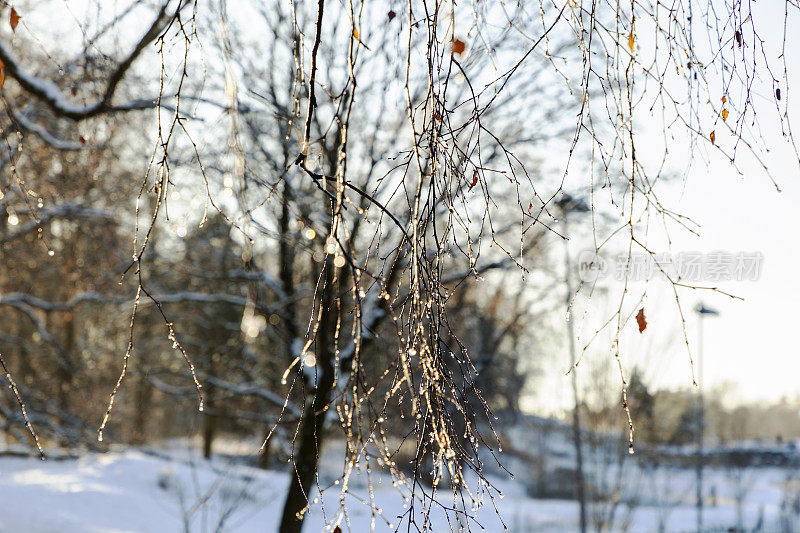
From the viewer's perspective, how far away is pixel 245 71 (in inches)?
269

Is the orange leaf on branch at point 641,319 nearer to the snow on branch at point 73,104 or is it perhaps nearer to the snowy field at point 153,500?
the snow on branch at point 73,104

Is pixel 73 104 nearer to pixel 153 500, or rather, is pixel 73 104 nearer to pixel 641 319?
pixel 641 319

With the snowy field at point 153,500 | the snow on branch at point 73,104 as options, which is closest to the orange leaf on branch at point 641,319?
the snow on branch at point 73,104

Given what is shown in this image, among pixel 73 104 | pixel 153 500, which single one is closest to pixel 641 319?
pixel 73 104

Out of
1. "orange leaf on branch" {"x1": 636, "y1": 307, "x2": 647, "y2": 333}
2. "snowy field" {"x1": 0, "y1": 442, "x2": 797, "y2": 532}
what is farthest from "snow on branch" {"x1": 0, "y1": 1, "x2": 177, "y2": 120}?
"snowy field" {"x1": 0, "y1": 442, "x2": 797, "y2": 532}

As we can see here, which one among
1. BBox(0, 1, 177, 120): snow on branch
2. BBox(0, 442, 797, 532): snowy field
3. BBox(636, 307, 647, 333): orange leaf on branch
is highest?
BBox(0, 1, 177, 120): snow on branch

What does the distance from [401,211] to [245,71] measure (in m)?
2.21

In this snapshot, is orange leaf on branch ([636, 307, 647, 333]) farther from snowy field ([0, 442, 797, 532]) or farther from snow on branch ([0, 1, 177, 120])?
snowy field ([0, 442, 797, 532])

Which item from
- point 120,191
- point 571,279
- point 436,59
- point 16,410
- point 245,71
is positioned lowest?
point 16,410

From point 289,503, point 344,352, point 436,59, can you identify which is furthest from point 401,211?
point 436,59

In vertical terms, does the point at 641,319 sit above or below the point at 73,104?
below

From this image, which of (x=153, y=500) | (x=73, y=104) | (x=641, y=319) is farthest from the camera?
(x=153, y=500)

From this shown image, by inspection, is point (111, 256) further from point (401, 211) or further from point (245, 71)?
point (401, 211)

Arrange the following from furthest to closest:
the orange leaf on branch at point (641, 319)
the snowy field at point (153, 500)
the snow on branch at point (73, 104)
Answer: the snowy field at point (153, 500)
the snow on branch at point (73, 104)
the orange leaf on branch at point (641, 319)
